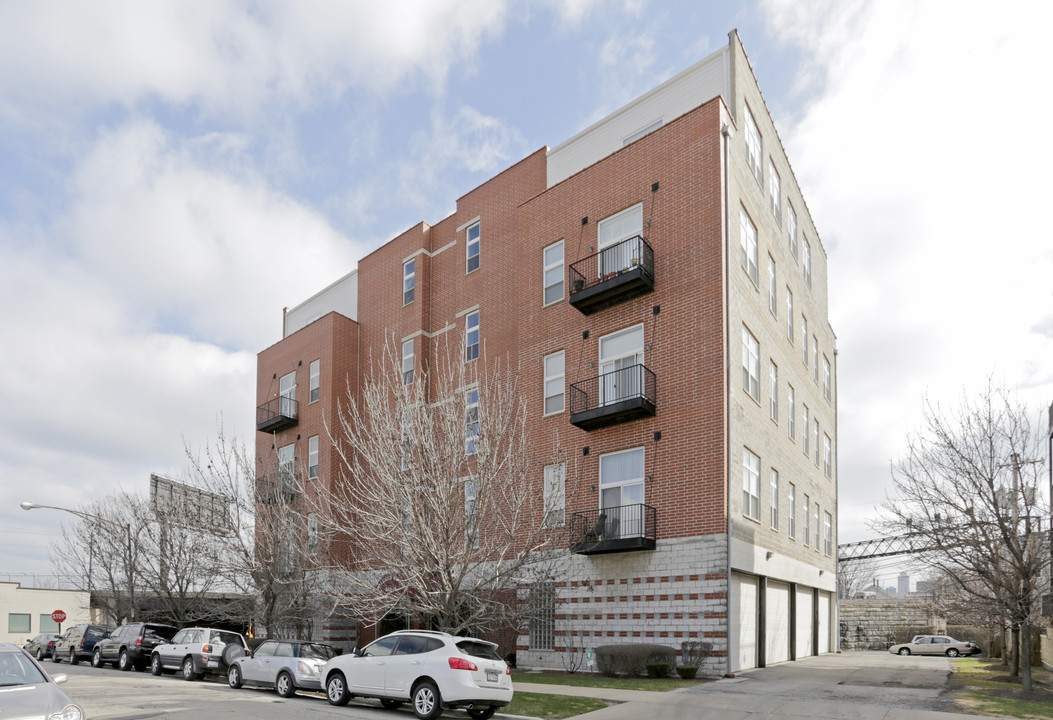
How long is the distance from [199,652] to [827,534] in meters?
27.4

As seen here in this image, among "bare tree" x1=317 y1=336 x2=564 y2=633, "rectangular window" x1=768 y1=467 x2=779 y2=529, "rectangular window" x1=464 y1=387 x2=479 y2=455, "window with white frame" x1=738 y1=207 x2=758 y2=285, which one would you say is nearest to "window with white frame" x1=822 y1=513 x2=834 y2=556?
"rectangular window" x1=768 y1=467 x2=779 y2=529

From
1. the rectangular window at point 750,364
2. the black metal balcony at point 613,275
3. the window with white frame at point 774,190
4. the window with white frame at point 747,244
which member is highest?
the window with white frame at point 774,190

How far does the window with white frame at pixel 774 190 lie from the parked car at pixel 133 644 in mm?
26295

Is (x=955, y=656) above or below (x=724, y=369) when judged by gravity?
below

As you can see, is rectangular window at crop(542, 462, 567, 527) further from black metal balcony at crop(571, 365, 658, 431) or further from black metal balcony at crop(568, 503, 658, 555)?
black metal balcony at crop(571, 365, 658, 431)

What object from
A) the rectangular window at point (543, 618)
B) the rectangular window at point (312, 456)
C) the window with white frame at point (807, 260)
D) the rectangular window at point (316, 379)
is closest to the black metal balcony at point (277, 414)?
the rectangular window at point (316, 379)

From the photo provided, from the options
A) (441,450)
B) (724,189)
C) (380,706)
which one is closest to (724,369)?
(724,189)

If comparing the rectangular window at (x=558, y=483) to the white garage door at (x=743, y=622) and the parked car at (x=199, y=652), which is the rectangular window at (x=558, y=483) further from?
the parked car at (x=199, y=652)

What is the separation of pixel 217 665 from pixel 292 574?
425 centimetres

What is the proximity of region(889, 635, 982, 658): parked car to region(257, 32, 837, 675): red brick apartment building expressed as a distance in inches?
562

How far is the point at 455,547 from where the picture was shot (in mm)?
18594

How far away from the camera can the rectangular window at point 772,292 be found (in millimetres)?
30141

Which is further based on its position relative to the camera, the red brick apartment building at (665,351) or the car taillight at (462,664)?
the red brick apartment building at (665,351)

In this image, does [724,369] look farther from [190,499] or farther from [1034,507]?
[190,499]
